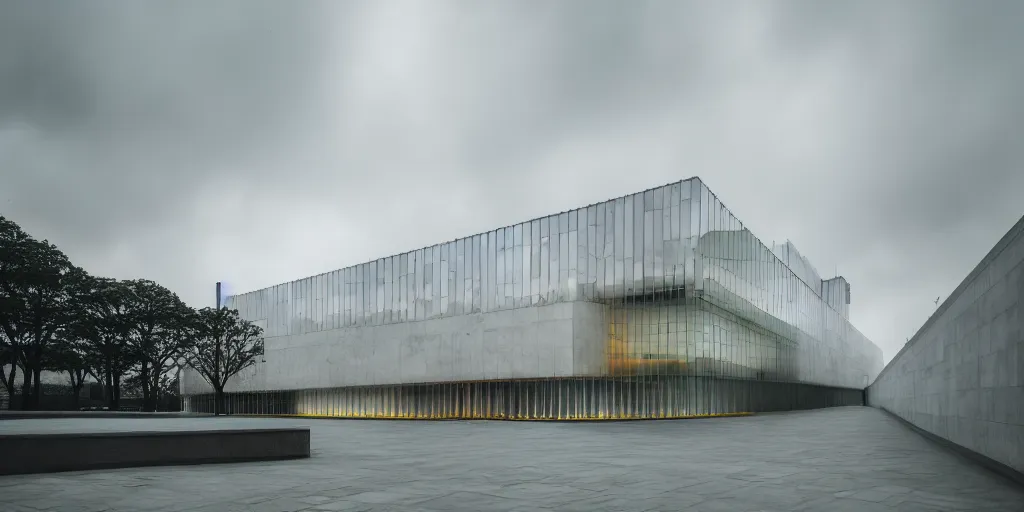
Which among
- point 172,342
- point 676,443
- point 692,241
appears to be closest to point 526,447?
point 676,443

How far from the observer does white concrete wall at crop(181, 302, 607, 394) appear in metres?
39.4

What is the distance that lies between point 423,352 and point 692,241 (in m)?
19.8

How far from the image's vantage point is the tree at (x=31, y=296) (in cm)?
5112

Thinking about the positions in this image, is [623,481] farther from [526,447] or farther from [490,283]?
[490,283]

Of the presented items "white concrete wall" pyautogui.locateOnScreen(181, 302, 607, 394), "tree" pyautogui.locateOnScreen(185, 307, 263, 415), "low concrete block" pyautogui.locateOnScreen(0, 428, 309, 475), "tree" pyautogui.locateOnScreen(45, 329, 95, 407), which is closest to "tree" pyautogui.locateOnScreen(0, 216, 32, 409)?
"tree" pyautogui.locateOnScreen(45, 329, 95, 407)

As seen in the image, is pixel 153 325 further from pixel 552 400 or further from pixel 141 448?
pixel 141 448

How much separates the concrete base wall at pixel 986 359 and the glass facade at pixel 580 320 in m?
21.3

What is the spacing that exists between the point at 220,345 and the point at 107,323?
9.49m

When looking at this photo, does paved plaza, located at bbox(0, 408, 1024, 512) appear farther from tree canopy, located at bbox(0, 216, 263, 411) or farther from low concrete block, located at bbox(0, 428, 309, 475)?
tree canopy, located at bbox(0, 216, 263, 411)

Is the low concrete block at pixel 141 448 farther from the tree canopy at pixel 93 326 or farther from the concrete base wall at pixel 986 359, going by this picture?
the tree canopy at pixel 93 326

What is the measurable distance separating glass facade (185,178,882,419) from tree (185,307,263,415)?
3184 millimetres

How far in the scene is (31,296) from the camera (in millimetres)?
53594

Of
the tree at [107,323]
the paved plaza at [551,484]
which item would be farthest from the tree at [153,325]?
the paved plaza at [551,484]

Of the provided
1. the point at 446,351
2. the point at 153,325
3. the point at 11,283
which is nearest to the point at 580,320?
the point at 446,351
